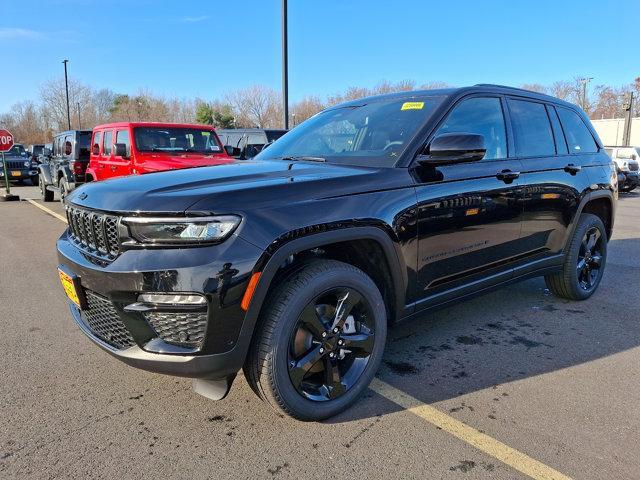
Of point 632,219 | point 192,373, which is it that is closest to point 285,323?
point 192,373

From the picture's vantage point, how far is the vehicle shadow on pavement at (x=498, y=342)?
123 inches

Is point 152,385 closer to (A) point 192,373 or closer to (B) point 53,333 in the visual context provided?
(A) point 192,373

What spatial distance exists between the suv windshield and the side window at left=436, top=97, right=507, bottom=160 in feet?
0.58

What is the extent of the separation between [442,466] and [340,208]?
1348 millimetres

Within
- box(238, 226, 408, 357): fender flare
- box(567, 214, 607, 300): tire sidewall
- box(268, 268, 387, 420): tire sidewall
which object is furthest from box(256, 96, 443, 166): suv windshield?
box(567, 214, 607, 300): tire sidewall

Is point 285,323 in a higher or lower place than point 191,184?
lower

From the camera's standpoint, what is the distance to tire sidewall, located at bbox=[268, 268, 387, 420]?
2.42 meters

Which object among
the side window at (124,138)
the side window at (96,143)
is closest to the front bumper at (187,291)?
the side window at (124,138)

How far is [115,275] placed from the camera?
2297 mm

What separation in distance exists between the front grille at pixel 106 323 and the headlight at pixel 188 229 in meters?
0.45

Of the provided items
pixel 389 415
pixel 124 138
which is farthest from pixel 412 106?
pixel 124 138

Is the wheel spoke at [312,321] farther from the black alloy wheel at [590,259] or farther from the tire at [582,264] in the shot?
the black alloy wheel at [590,259]

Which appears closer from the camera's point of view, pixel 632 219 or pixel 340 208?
pixel 340 208

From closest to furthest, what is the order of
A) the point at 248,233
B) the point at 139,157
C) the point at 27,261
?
the point at 248,233
the point at 27,261
the point at 139,157
